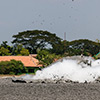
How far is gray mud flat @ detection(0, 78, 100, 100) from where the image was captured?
7086 mm

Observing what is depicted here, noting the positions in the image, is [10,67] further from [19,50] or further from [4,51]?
[19,50]

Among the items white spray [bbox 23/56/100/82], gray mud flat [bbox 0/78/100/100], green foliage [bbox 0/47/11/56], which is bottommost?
gray mud flat [bbox 0/78/100/100]

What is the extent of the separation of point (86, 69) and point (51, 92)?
317cm

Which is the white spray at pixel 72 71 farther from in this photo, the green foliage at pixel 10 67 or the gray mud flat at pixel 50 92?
the green foliage at pixel 10 67

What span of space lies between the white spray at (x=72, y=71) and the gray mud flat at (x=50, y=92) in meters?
1.96

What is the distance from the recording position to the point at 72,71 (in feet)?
34.4

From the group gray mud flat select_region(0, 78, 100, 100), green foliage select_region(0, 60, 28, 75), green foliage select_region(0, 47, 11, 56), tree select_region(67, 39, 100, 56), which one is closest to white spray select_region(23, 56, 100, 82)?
gray mud flat select_region(0, 78, 100, 100)

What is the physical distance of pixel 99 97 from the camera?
23.5 ft

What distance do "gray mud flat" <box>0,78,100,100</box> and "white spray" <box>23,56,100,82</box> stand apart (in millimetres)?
1956

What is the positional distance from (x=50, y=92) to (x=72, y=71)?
3.03 m

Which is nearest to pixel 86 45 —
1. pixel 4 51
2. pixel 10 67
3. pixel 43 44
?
pixel 43 44

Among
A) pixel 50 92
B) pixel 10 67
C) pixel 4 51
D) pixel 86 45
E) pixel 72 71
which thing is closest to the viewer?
pixel 50 92

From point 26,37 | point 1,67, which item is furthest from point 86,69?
point 26,37

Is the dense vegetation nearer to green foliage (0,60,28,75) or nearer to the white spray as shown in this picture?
green foliage (0,60,28,75)
